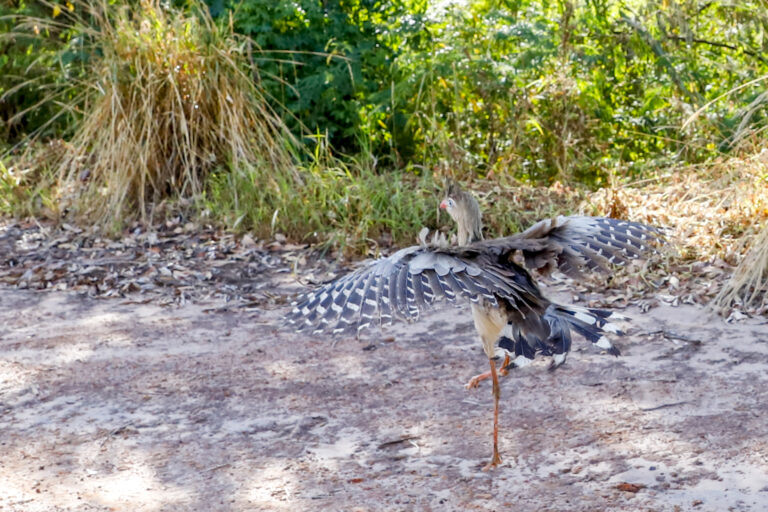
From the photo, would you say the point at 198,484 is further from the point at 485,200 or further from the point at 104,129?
the point at 104,129

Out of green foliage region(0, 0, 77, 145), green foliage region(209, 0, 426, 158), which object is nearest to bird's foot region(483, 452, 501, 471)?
green foliage region(209, 0, 426, 158)

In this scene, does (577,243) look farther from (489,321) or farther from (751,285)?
(751,285)

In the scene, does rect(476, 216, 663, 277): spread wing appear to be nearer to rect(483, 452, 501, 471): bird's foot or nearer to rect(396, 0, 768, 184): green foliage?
rect(483, 452, 501, 471): bird's foot

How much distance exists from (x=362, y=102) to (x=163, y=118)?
1894 mm

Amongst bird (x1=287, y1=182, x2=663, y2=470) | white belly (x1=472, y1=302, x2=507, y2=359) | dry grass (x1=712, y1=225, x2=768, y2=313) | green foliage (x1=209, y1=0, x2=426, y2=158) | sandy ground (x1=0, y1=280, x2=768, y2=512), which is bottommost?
sandy ground (x1=0, y1=280, x2=768, y2=512)

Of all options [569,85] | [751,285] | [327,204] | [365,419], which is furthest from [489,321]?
[569,85]

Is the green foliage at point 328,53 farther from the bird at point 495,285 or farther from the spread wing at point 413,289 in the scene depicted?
the spread wing at point 413,289

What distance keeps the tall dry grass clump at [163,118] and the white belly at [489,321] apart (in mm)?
4189

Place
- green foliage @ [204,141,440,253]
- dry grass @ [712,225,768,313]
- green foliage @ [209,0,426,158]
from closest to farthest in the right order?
1. dry grass @ [712,225,768,313]
2. green foliage @ [204,141,440,253]
3. green foliage @ [209,0,426,158]

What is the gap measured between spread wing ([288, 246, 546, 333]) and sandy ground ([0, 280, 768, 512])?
26.0 inches

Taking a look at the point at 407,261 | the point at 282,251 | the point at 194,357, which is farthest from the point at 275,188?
the point at 407,261

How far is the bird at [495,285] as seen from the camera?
3773 millimetres

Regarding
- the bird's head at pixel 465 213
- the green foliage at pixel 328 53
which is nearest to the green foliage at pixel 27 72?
the green foliage at pixel 328 53

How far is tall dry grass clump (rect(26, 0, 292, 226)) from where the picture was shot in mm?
8133
